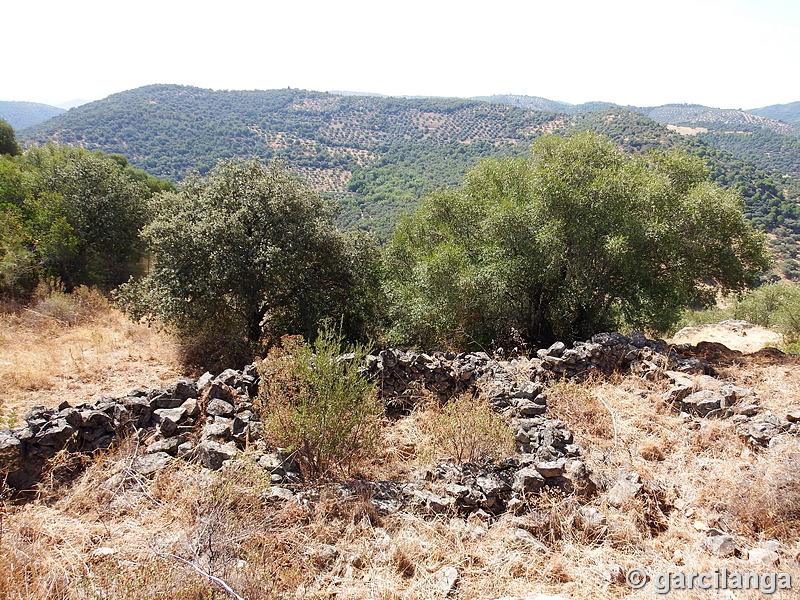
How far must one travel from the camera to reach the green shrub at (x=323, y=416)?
5.50 metres

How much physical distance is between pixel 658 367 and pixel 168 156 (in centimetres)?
12184

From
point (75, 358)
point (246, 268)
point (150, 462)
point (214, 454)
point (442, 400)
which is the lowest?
point (442, 400)

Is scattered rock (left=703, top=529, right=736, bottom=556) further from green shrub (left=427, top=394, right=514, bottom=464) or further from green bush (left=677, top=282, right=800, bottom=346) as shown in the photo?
green bush (left=677, top=282, right=800, bottom=346)

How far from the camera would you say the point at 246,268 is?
1066cm

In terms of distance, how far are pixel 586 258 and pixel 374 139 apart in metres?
153

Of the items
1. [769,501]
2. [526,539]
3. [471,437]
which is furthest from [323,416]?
[769,501]

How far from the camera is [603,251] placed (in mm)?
10539

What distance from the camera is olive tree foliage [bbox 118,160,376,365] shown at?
10734mm

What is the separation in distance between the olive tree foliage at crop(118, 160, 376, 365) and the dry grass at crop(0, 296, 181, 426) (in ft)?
3.16

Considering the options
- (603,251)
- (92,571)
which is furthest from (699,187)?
(92,571)

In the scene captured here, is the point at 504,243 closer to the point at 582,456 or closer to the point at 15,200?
the point at 582,456

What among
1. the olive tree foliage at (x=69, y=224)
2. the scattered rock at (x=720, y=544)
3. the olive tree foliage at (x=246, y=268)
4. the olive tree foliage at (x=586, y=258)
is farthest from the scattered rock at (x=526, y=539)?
the olive tree foliage at (x=69, y=224)

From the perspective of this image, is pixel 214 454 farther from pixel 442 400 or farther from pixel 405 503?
pixel 442 400

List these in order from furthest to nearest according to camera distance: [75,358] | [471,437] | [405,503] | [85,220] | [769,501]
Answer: [85,220] → [75,358] → [471,437] → [405,503] → [769,501]
